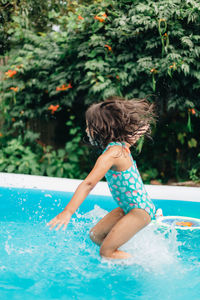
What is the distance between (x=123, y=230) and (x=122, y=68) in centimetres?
339

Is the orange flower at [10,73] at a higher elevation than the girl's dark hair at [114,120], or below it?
higher

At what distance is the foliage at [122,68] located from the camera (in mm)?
4930

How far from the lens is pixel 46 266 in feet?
8.75

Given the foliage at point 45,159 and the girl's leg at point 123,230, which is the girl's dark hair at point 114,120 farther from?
the foliage at point 45,159

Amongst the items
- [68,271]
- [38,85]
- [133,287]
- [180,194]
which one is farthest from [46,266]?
[38,85]

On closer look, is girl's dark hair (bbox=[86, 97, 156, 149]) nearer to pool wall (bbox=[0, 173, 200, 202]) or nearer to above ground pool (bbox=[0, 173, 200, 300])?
above ground pool (bbox=[0, 173, 200, 300])

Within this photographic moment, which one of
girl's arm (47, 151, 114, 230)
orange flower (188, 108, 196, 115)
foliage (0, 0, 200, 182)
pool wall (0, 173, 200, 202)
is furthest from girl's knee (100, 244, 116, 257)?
orange flower (188, 108, 196, 115)

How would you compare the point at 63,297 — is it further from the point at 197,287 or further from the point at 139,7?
the point at 139,7

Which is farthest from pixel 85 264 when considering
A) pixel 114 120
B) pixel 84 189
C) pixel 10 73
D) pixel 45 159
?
pixel 10 73

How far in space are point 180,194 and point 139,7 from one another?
2474mm

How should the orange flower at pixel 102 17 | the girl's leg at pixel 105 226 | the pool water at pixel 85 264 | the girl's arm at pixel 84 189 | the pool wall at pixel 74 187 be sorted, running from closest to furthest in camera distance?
the girl's arm at pixel 84 189, the pool water at pixel 85 264, the girl's leg at pixel 105 226, the pool wall at pixel 74 187, the orange flower at pixel 102 17

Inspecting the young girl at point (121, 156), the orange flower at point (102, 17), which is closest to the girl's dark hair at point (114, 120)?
the young girl at point (121, 156)

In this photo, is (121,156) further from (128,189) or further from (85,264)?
(85,264)

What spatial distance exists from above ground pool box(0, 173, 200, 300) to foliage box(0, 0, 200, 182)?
1693 millimetres
